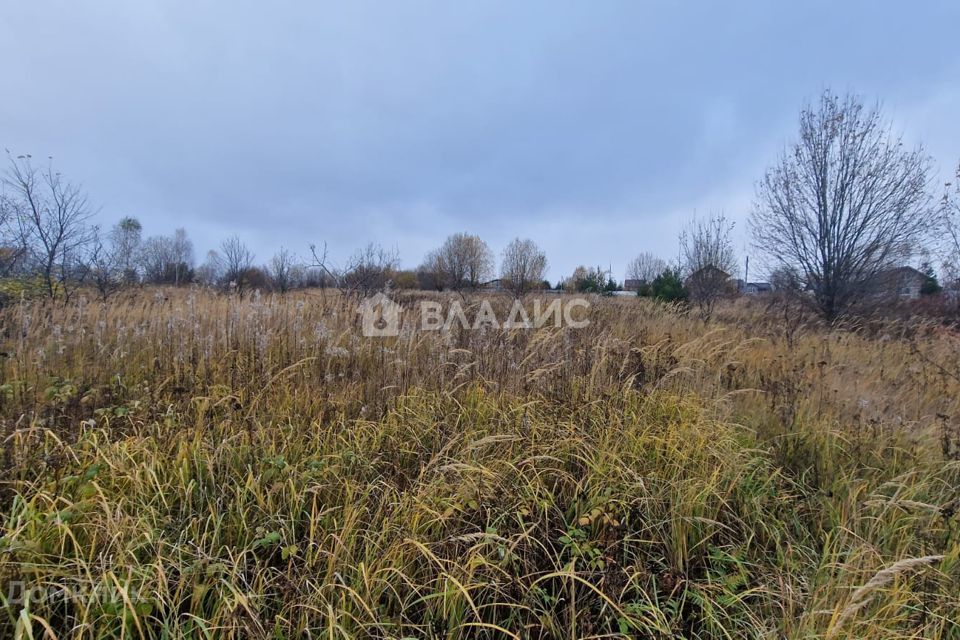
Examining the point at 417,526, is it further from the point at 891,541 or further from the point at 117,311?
the point at 117,311

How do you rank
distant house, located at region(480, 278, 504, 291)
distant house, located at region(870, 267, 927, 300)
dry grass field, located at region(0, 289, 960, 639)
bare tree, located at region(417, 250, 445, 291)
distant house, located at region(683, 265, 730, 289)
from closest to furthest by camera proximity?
dry grass field, located at region(0, 289, 960, 639) → distant house, located at region(870, 267, 927, 300) → distant house, located at region(683, 265, 730, 289) → distant house, located at region(480, 278, 504, 291) → bare tree, located at region(417, 250, 445, 291)

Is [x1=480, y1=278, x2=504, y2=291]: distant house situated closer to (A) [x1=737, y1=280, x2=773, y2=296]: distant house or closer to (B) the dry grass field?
(A) [x1=737, y1=280, x2=773, y2=296]: distant house

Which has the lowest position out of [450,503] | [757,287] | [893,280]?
[450,503]

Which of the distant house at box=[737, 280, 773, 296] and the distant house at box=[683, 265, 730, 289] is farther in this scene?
the distant house at box=[737, 280, 773, 296]

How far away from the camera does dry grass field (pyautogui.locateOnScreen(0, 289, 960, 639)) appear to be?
1189mm

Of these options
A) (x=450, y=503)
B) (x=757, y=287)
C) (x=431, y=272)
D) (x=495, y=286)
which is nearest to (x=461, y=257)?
(x=431, y=272)

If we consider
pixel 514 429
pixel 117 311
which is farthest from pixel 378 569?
pixel 117 311

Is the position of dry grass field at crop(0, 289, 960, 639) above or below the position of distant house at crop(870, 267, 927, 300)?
below

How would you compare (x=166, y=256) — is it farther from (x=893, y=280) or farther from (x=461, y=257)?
(x=893, y=280)

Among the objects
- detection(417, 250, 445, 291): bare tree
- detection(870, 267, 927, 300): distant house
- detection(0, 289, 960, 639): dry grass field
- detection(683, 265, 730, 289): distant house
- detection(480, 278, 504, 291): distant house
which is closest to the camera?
detection(0, 289, 960, 639): dry grass field

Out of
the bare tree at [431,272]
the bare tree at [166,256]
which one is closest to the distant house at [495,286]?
→ the bare tree at [431,272]

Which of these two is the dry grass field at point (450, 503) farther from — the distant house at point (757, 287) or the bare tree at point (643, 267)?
the bare tree at point (643, 267)

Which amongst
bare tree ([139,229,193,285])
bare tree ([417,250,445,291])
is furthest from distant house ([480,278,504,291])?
bare tree ([139,229,193,285])

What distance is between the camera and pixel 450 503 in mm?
1575
